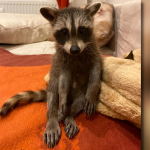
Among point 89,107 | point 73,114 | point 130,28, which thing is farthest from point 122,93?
point 130,28

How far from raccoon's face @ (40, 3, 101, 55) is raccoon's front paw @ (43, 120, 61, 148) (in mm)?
602

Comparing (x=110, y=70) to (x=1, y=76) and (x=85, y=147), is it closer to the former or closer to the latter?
(x=85, y=147)

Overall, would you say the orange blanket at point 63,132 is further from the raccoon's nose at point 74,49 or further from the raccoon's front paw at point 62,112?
the raccoon's nose at point 74,49

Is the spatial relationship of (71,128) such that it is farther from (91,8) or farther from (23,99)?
(91,8)

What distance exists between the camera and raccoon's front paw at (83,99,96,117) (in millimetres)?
1153

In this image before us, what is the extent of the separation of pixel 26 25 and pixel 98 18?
1.70 meters

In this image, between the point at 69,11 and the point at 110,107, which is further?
the point at 69,11

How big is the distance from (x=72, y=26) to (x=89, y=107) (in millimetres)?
717

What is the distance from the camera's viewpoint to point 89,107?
1.16 metres

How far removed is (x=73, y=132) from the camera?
1.01 meters

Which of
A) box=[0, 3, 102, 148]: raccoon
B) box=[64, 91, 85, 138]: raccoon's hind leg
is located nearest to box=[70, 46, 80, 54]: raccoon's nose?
box=[0, 3, 102, 148]: raccoon

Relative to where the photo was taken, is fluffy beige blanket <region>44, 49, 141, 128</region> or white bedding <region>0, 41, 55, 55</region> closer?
fluffy beige blanket <region>44, 49, 141, 128</region>

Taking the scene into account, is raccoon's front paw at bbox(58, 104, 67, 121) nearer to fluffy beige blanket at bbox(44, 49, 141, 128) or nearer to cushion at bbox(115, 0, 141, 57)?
fluffy beige blanket at bbox(44, 49, 141, 128)

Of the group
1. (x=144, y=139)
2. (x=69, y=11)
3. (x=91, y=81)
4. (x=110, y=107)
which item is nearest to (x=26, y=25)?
(x=69, y=11)
